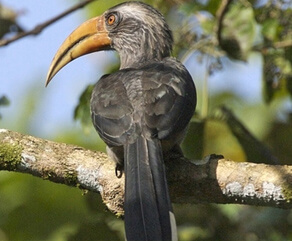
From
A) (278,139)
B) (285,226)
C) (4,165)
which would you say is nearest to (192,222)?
(285,226)

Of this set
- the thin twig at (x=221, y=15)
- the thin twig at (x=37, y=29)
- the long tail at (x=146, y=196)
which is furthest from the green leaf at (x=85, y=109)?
the long tail at (x=146, y=196)

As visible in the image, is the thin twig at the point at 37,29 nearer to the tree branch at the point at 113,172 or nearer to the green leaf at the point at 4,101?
the green leaf at the point at 4,101

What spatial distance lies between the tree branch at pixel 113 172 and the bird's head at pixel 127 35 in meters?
1.23

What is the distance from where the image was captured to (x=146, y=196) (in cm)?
A: 420

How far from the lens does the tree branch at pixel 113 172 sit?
4.36 meters

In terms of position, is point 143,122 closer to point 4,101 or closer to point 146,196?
point 146,196

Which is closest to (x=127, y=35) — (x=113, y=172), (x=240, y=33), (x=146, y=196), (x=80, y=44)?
(x=80, y=44)

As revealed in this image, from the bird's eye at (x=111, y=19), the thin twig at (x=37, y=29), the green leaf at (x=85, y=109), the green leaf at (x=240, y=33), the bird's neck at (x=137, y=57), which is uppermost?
the thin twig at (x=37, y=29)

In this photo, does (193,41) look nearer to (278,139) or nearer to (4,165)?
(278,139)

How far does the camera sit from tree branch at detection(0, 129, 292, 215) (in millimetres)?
4363

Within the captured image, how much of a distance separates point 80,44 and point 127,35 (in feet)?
1.34

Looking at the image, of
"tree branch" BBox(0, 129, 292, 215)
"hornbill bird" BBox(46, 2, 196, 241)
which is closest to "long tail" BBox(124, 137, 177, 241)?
"hornbill bird" BBox(46, 2, 196, 241)

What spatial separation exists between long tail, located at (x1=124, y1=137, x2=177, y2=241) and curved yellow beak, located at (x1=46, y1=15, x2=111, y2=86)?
1.53m

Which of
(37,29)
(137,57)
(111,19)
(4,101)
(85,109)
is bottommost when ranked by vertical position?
(85,109)
